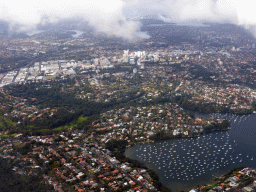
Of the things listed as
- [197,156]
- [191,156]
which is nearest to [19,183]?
[191,156]

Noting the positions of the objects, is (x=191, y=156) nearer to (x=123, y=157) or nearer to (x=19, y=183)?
(x=123, y=157)

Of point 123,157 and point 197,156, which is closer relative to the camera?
point 123,157

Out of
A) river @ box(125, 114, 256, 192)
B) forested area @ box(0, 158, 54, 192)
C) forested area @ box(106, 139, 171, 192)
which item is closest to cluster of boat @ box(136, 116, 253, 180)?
river @ box(125, 114, 256, 192)

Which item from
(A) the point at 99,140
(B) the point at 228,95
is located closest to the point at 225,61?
(B) the point at 228,95

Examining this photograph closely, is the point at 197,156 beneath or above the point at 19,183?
beneath

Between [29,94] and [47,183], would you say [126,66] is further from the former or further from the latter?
[47,183]

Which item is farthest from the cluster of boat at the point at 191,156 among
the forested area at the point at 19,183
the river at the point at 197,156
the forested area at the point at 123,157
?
the forested area at the point at 19,183

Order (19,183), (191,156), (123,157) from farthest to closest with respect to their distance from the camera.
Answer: (191,156) < (123,157) < (19,183)

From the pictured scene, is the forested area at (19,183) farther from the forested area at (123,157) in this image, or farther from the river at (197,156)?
the river at (197,156)

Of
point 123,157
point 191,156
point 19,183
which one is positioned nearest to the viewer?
point 19,183
